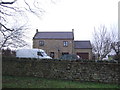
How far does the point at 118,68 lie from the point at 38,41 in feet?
100

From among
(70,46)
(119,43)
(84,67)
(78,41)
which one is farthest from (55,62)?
(78,41)

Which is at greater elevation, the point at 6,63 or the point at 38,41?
the point at 38,41

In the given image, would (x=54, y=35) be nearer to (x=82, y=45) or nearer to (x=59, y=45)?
(x=59, y=45)

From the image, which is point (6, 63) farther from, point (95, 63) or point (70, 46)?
point (70, 46)

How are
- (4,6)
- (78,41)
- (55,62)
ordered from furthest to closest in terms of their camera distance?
(78,41), (55,62), (4,6)

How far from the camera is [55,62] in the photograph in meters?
17.9

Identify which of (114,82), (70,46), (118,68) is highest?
(70,46)

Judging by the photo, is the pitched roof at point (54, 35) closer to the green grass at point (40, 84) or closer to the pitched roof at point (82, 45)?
the pitched roof at point (82, 45)

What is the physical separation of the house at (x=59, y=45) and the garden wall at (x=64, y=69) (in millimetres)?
25983

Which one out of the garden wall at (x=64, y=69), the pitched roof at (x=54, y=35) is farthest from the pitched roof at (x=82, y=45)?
the garden wall at (x=64, y=69)

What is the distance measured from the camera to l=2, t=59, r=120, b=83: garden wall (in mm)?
16862

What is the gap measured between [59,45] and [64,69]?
27.2 meters

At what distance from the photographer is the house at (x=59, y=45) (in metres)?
44.5

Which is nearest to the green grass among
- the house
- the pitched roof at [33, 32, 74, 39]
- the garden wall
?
the garden wall
